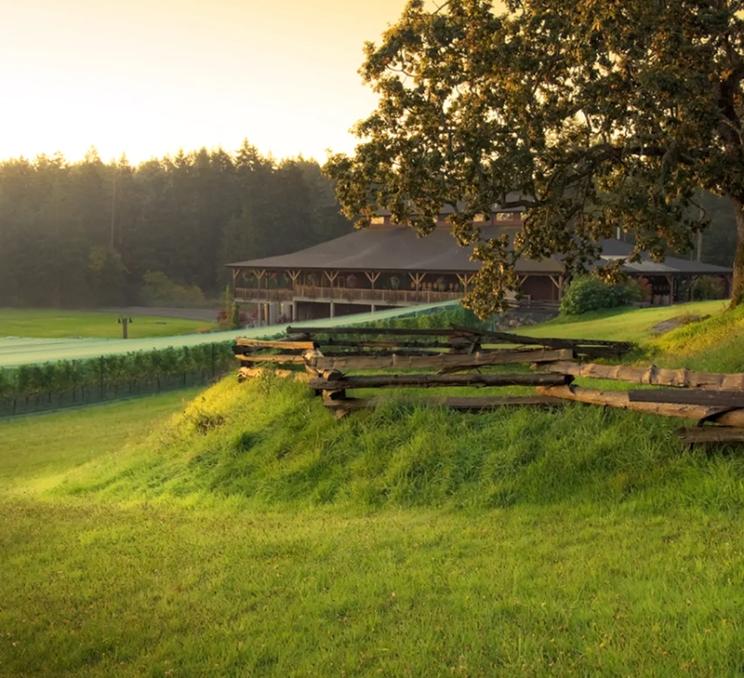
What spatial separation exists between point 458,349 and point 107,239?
104 m

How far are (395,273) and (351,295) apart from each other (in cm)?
369

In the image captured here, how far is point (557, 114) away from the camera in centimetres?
1689

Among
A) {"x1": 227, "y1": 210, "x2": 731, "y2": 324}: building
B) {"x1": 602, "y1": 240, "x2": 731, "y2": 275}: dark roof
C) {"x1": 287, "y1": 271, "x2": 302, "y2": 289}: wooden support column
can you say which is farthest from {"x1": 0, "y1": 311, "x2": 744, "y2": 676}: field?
{"x1": 287, "y1": 271, "x2": 302, "y2": 289}: wooden support column

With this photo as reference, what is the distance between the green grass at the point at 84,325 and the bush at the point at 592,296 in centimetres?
3289

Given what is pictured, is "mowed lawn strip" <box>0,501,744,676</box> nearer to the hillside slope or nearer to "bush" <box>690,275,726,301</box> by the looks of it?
the hillside slope

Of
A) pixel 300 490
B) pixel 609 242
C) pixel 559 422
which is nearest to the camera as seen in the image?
pixel 559 422

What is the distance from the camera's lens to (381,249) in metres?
61.4

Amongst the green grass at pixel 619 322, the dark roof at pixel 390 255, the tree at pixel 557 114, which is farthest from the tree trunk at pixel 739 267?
the dark roof at pixel 390 255

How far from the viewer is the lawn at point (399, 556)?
4926 millimetres

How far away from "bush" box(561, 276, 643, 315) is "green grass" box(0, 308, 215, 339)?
1295 inches

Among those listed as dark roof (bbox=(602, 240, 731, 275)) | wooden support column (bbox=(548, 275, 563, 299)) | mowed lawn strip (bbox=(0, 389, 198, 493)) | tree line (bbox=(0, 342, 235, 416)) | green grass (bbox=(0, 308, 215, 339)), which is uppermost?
dark roof (bbox=(602, 240, 731, 275))

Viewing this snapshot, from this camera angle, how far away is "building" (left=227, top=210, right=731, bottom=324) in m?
50.4

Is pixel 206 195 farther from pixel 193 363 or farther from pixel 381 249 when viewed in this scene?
pixel 193 363

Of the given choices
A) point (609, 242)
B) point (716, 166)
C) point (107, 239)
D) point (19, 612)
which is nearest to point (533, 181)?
point (716, 166)
